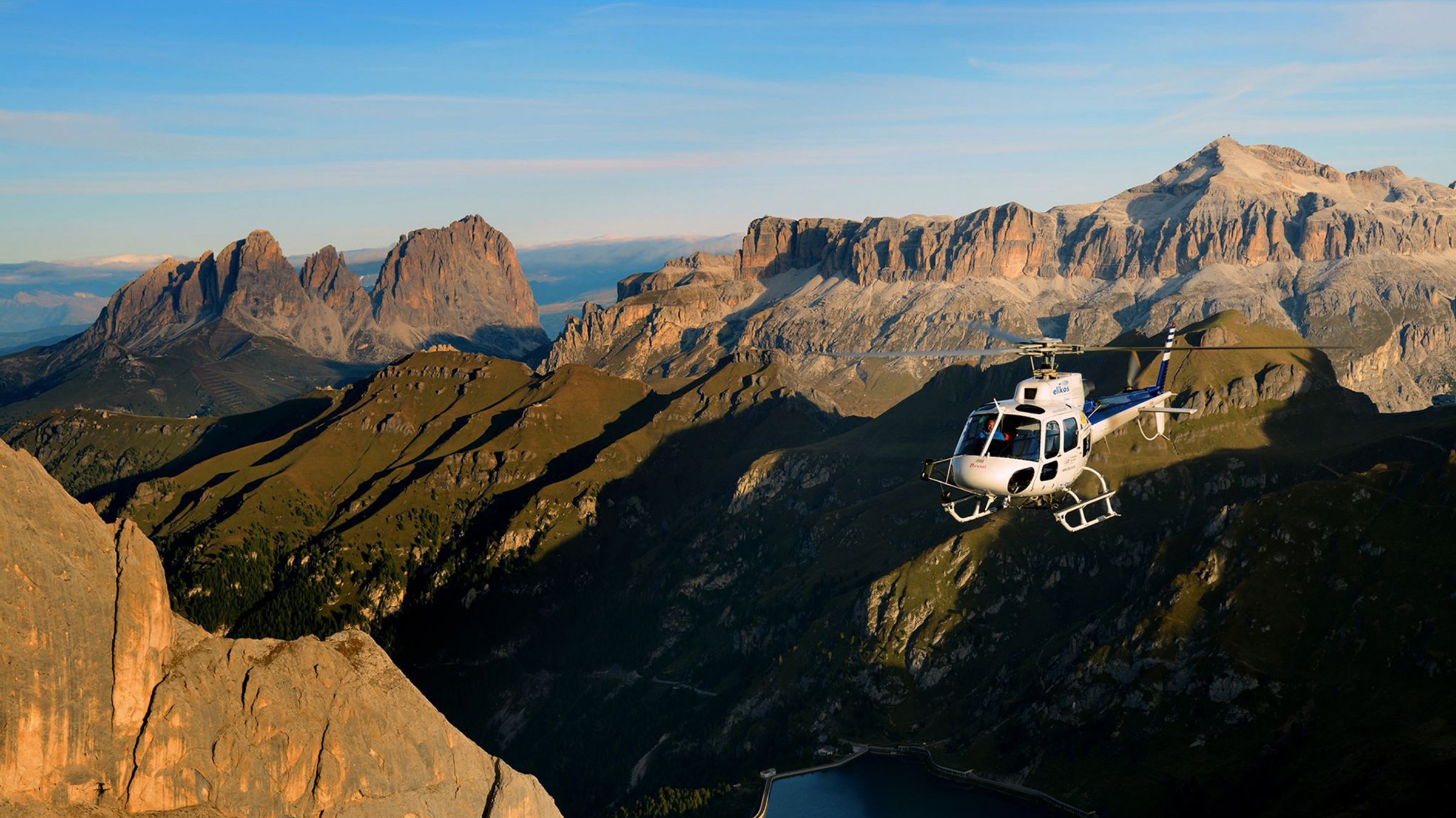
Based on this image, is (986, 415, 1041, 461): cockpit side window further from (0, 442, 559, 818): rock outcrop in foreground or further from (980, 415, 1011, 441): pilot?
(0, 442, 559, 818): rock outcrop in foreground


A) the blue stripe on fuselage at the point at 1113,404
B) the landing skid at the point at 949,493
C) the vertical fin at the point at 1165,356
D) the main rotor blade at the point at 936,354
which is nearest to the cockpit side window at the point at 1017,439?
the landing skid at the point at 949,493

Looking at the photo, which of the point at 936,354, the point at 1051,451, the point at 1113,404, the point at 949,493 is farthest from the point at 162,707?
the point at 1113,404

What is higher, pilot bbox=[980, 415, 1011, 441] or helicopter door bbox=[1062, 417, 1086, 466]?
pilot bbox=[980, 415, 1011, 441]

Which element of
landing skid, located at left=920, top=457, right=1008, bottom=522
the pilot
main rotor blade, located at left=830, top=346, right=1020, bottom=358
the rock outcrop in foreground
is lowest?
the rock outcrop in foreground

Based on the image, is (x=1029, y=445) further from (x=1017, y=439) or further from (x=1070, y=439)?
(x=1070, y=439)

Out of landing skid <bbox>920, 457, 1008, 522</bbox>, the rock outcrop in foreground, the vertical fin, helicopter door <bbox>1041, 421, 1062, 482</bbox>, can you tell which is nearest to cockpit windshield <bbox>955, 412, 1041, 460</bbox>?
helicopter door <bbox>1041, 421, 1062, 482</bbox>

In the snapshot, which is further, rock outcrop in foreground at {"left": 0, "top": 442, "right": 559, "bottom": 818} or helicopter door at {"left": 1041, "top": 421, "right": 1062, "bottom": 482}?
rock outcrop in foreground at {"left": 0, "top": 442, "right": 559, "bottom": 818}
